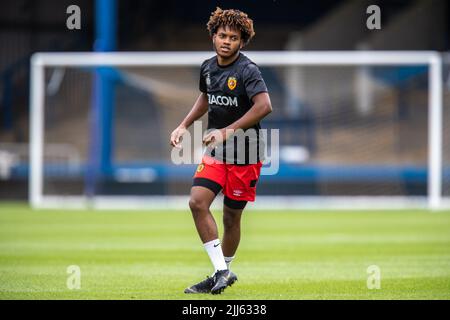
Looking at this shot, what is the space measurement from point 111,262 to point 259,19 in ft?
47.9

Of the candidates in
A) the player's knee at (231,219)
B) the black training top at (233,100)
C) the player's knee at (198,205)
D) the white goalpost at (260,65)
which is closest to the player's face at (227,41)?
the black training top at (233,100)

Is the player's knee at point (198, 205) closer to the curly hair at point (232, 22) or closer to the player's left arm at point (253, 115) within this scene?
the player's left arm at point (253, 115)

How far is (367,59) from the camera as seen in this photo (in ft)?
65.4

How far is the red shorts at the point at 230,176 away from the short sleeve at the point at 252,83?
25.1 inches

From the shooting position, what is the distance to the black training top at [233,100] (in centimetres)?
770

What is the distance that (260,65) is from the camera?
67.1 feet

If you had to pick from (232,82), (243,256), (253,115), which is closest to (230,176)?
(253,115)

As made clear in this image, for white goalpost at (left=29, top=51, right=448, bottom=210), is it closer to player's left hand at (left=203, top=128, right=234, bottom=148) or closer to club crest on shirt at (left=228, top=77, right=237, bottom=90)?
club crest on shirt at (left=228, top=77, right=237, bottom=90)

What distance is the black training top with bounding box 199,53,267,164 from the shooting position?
25.3ft

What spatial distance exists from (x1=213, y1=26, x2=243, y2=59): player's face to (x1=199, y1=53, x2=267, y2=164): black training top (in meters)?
0.14

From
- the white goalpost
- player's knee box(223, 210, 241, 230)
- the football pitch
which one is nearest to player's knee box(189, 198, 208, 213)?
player's knee box(223, 210, 241, 230)

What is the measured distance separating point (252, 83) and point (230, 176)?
0.81m
